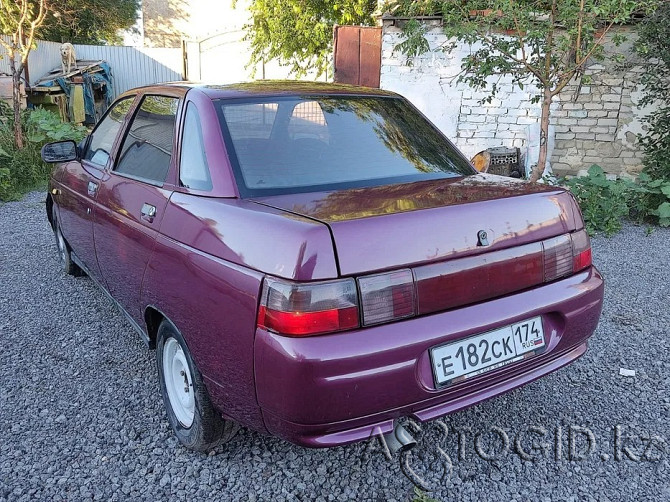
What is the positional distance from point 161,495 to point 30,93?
12.1 metres


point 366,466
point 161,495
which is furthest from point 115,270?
point 366,466

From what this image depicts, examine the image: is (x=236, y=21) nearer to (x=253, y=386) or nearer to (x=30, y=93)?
(x=30, y=93)

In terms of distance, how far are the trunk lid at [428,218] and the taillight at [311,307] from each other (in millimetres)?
76

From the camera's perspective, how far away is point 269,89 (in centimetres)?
265

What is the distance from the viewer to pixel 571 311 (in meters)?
2.22

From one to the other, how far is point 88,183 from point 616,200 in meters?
5.52

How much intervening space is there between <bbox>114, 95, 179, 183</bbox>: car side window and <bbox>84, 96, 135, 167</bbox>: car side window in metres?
0.22

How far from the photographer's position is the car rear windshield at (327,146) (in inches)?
88.3

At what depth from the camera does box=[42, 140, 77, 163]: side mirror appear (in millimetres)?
3717

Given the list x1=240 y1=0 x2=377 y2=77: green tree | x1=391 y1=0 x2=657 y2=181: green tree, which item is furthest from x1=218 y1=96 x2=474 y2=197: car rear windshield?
x1=240 y1=0 x2=377 y2=77: green tree

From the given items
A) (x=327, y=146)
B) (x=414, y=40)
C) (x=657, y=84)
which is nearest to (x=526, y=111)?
(x=657, y=84)

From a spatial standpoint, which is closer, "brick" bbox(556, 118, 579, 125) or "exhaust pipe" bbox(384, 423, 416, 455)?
"exhaust pipe" bbox(384, 423, 416, 455)

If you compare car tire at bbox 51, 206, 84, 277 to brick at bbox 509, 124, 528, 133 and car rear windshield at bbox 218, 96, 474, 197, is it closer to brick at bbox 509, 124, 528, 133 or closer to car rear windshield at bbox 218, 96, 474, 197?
car rear windshield at bbox 218, 96, 474, 197

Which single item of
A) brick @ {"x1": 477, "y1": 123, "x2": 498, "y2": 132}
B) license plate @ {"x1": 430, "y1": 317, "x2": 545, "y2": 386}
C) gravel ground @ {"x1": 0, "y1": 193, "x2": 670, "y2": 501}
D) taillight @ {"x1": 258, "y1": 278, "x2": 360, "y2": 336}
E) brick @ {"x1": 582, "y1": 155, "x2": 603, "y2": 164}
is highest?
brick @ {"x1": 477, "y1": 123, "x2": 498, "y2": 132}
